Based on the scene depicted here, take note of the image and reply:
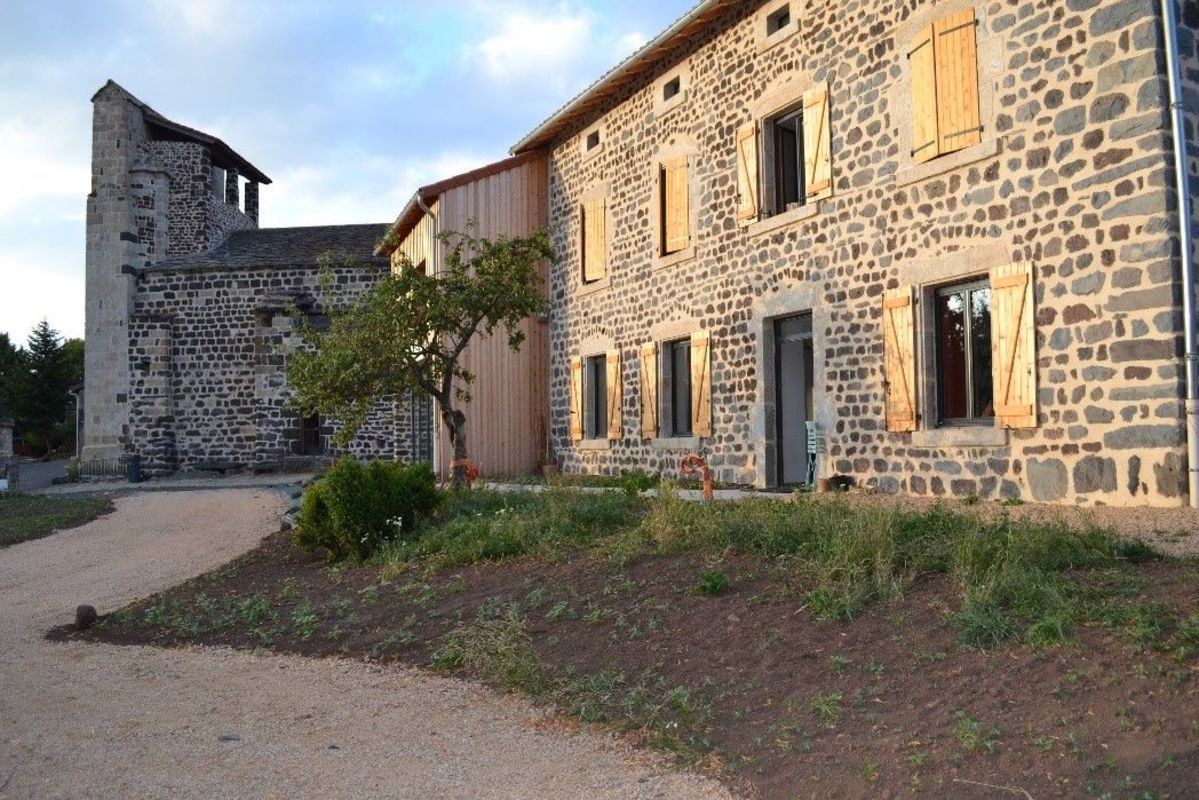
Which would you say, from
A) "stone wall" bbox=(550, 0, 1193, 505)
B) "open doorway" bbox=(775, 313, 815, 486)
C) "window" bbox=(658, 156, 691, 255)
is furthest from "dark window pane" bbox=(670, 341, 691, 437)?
"open doorway" bbox=(775, 313, 815, 486)

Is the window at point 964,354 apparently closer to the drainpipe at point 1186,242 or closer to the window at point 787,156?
the drainpipe at point 1186,242

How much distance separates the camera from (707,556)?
6359 mm

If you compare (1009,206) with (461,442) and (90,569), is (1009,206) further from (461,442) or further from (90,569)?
(90,569)

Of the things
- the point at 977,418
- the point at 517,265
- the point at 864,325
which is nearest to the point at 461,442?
the point at 517,265

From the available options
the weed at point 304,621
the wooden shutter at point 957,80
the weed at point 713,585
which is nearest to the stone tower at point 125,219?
the weed at point 304,621

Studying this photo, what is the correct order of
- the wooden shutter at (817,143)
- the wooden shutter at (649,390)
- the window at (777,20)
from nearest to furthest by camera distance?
the wooden shutter at (817,143)
the window at (777,20)
the wooden shutter at (649,390)

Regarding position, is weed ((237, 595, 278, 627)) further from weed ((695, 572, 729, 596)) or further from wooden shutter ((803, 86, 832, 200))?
wooden shutter ((803, 86, 832, 200))

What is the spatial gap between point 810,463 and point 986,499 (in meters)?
2.81

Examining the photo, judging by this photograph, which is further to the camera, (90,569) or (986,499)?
(90,569)

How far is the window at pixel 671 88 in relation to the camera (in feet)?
45.7

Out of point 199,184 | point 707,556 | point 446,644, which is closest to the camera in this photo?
point 446,644

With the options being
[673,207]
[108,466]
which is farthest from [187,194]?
[673,207]

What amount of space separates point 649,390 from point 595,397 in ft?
6.46

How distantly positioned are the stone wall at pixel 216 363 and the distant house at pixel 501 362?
263 inches
